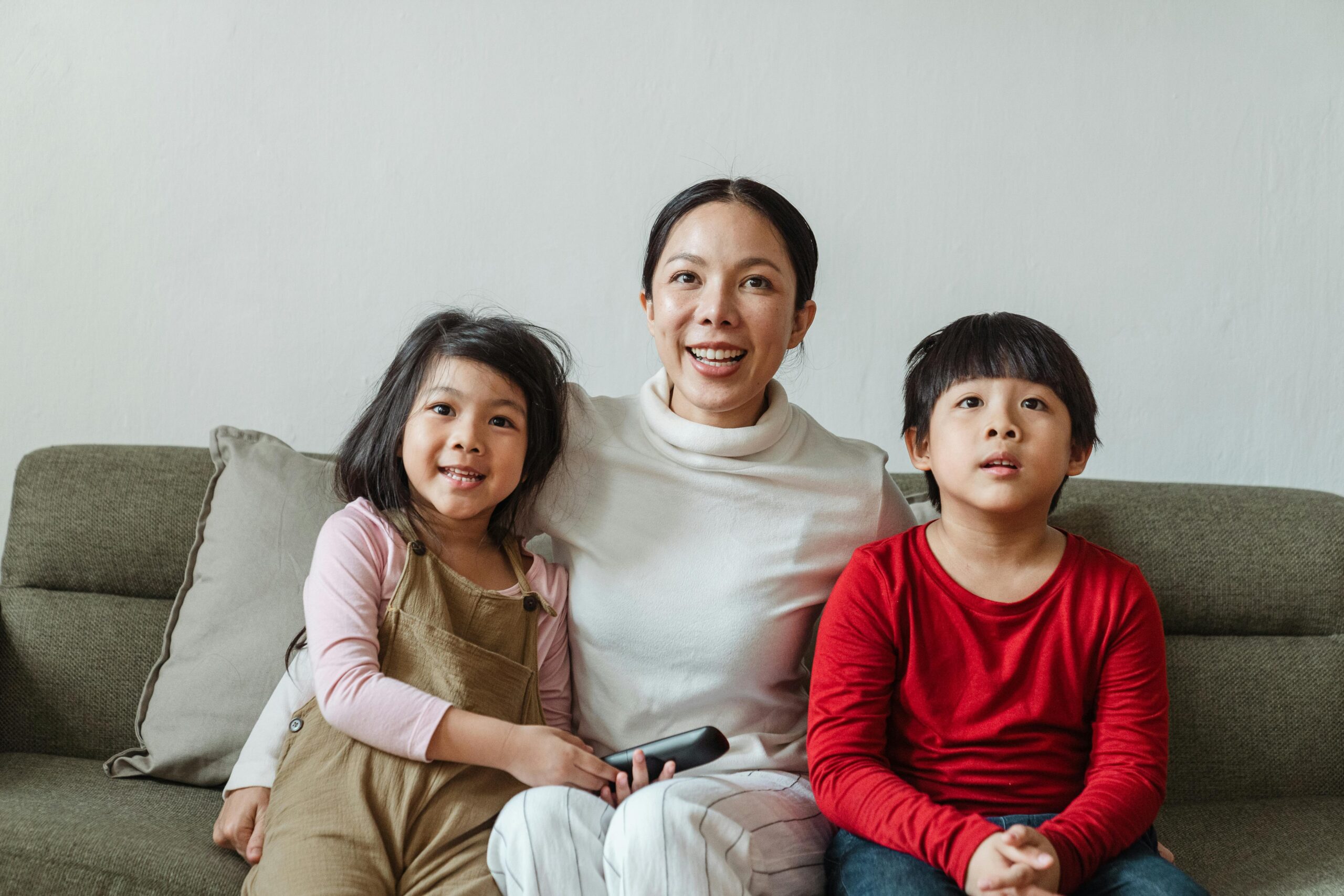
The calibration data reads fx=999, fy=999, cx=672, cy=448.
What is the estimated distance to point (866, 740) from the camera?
1.16m

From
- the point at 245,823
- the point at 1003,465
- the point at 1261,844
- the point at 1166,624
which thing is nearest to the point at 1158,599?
the point at 1166,624

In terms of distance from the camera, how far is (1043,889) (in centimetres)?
99

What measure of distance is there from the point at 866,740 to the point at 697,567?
30 cm

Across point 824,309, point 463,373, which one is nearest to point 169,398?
point 463,373

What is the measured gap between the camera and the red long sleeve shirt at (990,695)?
114 centimetres

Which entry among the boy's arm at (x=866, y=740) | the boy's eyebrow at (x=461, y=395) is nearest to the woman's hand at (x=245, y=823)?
the boy's eyebrow at (x=461, y=395)

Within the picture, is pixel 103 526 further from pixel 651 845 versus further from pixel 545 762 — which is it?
pixel 651 845

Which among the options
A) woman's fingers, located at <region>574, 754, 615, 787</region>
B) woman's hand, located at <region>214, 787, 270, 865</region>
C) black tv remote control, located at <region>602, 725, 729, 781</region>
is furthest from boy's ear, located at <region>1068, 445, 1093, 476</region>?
woman's hand, located at <region>214, 787, 270, 865</region>

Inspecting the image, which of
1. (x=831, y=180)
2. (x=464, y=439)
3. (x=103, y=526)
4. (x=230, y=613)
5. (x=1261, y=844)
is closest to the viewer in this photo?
(x=464, y=439)

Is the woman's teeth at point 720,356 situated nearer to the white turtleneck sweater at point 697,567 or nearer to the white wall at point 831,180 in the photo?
the white turtleneck sweater at point 697,567

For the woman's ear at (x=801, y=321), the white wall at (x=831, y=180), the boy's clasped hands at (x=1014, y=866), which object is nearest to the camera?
the boy's clasped hands at (x=1014, y=866)

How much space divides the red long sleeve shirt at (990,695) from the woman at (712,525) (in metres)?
0.12

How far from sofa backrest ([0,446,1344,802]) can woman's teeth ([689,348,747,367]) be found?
49 cm

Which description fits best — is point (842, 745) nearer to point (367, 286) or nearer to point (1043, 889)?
point (1043, 889)
